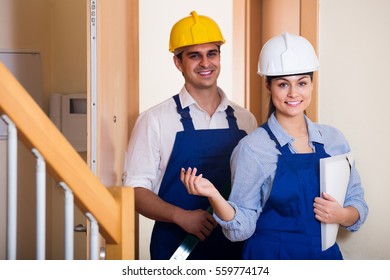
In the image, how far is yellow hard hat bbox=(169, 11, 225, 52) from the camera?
2172 millimetres

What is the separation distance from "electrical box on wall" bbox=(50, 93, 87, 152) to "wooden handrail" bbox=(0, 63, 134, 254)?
73.8 inches

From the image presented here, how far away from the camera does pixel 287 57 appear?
67.1 inches

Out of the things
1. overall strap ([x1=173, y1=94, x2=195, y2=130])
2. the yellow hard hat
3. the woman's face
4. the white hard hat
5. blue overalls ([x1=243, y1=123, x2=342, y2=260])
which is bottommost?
blue overalls ([x1=243, y1=123, x2=342, y2=260])

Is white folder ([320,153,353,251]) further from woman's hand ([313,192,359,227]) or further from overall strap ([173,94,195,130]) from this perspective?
overall strap ([173,94,195,130])

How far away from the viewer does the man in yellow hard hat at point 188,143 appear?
6.95 ft

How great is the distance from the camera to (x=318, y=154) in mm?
1727

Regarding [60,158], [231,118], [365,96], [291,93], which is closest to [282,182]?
[291,93]

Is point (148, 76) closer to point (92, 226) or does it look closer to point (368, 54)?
point (368, 54)

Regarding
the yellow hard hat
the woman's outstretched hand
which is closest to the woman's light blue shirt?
the woman's outstretched hand

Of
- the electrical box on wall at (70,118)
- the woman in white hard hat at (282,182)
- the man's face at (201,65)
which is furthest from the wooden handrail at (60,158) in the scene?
the electrical box on wall at (70,118)

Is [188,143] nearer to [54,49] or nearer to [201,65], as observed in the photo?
[201,65]

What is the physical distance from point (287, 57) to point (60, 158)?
31.2 inches
